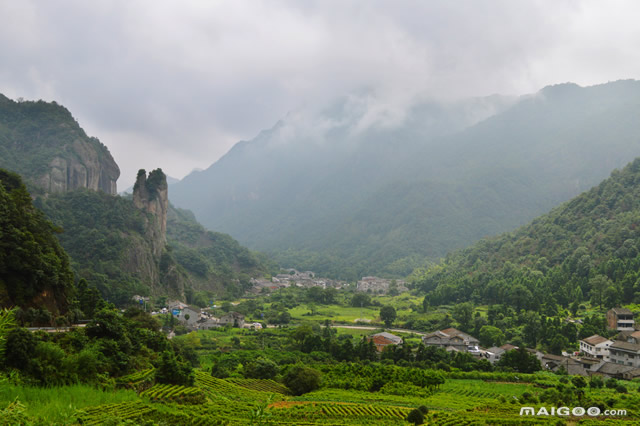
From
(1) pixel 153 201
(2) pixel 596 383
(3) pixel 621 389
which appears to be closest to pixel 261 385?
(2) pixel 596 383

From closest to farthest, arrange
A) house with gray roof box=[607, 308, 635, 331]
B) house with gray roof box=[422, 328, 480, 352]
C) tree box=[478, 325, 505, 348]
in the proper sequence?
house with gray roof box=[607, 308, 635, 331], house with gray roof box=[422, 328, 480, 352], tree box=[478, 325, 505, 348]

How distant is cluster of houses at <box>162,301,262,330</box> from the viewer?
2407 inches

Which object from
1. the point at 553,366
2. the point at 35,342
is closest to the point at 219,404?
the point at 35,342

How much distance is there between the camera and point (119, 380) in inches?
871

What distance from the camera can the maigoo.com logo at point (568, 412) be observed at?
25.4 m

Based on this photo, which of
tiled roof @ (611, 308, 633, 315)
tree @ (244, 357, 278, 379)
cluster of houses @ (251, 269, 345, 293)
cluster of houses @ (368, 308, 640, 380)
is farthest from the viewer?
cluster of houses @ (251, 269, 345, 293)

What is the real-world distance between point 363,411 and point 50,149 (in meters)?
92.3

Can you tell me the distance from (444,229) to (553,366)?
446 feet

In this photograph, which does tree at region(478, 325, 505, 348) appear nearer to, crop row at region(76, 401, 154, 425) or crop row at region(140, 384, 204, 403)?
crop row at region(140, 384, 204, 403)

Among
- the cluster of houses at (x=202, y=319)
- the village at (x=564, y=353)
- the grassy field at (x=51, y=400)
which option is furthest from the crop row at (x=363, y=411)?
the cluster of houses at (x=202, y=319)

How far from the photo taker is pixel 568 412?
25922 millimetres

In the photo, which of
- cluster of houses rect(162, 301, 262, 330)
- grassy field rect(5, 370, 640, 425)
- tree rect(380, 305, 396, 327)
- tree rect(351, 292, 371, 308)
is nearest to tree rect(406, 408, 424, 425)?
grassy field rect(5, 370, 640, 425)

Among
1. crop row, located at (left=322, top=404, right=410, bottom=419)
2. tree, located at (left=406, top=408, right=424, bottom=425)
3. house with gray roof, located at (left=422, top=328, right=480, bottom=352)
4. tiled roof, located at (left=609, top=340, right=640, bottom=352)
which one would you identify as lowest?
house with gray roof, located at (left=422, top=328, right=480, bottom=352)

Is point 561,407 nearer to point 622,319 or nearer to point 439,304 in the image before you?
point 622,319
